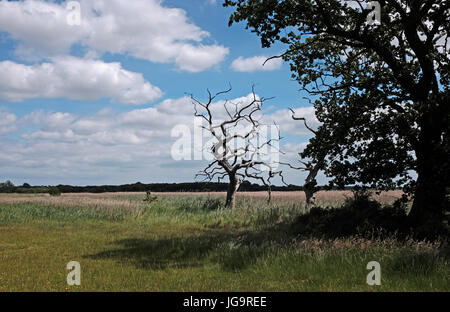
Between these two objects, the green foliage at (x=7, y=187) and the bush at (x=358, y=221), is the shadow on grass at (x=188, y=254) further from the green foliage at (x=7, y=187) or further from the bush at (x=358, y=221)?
the green foliage at (x=7, y=187)

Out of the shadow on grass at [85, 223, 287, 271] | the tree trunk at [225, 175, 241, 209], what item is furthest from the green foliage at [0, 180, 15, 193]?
the shadow on grass at [85, 223, 287, 271]

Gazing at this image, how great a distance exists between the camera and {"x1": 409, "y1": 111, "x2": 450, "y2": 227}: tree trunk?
1509 centimetres

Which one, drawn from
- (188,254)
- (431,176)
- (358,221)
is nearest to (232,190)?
(358,221)

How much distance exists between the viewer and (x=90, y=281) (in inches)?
408

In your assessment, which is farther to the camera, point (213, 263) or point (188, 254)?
point (188, 254)

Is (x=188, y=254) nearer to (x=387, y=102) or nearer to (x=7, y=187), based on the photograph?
(x=387, y=102)

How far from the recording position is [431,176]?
15.4m

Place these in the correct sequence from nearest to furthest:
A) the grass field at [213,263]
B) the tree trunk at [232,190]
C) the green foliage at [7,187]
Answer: the grass field at [213,263] → the tree trunk at [232,190] → the green foliage at [7,187]

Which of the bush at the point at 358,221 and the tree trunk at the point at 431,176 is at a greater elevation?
the tree trunk at the point at 431,176

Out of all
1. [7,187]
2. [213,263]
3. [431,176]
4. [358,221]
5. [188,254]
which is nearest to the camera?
[213,263]

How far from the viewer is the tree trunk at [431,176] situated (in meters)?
15.1

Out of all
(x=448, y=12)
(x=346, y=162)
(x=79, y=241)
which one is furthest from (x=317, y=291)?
(x=448, y=12)

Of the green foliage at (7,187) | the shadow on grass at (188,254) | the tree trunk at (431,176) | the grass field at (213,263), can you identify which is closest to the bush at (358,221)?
the tree trunk at (431,176)

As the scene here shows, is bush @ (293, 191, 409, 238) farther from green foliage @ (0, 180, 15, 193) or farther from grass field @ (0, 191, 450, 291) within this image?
green foliage @ (0, 180, 15, 193)
